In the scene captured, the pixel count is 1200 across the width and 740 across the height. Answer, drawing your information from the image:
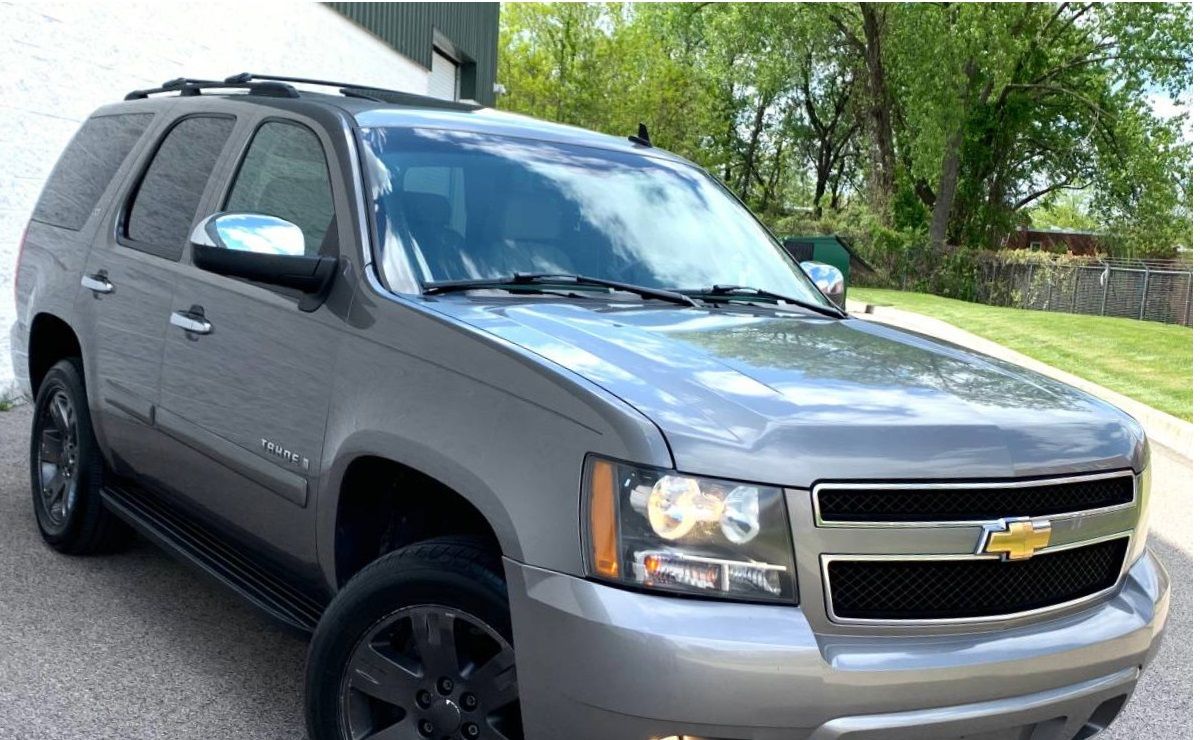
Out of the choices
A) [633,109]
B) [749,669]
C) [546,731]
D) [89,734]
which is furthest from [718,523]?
[633,109]

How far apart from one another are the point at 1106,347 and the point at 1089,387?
5.18m

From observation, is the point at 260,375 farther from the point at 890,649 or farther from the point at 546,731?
the point at 890,649

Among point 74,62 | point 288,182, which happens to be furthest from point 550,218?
point 74,62

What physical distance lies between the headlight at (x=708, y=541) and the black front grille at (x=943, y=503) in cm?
13

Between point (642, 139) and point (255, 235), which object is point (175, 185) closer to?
point (255, 235)

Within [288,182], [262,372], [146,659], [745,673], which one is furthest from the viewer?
[146,659]

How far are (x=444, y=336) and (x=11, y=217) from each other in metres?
7.03

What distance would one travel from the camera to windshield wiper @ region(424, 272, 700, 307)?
11.8 feet

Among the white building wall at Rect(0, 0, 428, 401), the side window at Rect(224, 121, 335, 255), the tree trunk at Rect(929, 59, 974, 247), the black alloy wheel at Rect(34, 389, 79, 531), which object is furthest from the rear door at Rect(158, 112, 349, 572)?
the tree trunk at Rect(929, 59, 974, 247)

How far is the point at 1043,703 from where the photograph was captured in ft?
8.86

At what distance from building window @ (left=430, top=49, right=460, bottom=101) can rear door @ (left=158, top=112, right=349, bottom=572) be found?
17.9 meters

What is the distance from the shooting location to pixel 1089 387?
14.3m

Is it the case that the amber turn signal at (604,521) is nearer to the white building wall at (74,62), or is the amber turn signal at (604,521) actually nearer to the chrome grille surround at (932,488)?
the chrome grille surround at (932,488)

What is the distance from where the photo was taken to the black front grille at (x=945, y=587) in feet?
8.45
